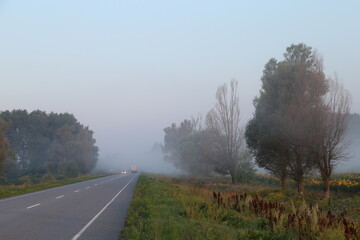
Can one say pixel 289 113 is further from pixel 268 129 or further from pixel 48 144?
pixel 48 144

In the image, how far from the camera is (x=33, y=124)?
88.8 metres

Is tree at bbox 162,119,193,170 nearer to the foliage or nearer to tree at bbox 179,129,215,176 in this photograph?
tree at bbox 179,129,215,176

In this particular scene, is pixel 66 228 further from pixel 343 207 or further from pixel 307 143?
pixel 307 143

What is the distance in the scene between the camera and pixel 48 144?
8831 cm

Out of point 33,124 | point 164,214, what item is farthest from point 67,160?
point 164,214

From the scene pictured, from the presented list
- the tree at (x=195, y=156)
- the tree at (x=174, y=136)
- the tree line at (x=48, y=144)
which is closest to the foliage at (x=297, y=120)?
the tree at (x=195, y=156)

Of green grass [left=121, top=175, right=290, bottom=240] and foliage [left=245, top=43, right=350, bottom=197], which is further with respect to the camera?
foliage [left=245, top=43, right=350, bottom=197]

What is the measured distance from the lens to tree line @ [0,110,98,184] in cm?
7636

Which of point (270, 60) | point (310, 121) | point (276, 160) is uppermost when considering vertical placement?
point (270, 60)

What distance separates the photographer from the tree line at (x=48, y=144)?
76.4m

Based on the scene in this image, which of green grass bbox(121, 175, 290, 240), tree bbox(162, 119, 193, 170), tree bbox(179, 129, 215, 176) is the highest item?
tree bbox(162, 119, 193, 170)

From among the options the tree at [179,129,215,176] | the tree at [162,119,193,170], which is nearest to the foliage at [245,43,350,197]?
the tree at [179,129,215,176]

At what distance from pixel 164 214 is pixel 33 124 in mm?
84000

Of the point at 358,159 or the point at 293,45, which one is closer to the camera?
the point at 293,45
